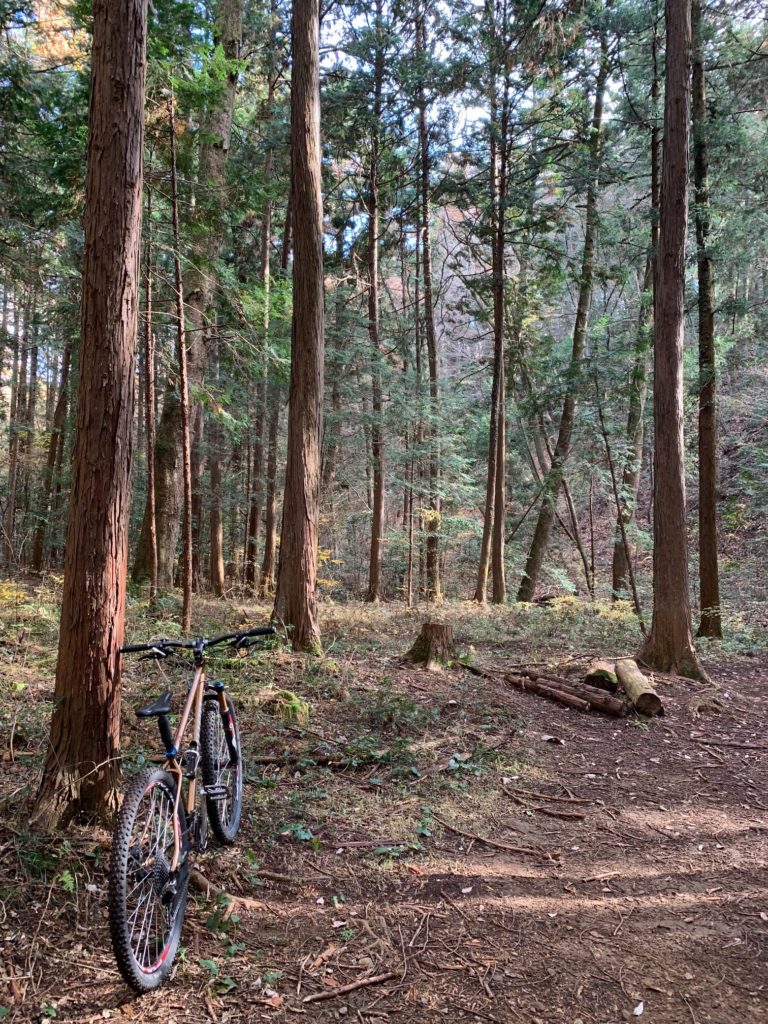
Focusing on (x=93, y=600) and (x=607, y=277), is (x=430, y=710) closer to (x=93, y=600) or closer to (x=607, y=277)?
(x=93, y=600)

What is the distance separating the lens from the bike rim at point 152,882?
7.86 feet

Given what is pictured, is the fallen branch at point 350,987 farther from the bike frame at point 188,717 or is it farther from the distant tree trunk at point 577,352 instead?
the distant tree trunk at point 577,352

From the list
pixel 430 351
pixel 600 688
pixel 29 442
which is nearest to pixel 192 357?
pixel 430 351

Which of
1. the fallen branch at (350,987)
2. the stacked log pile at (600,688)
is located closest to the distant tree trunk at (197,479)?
the stacked log pile at (600,688)

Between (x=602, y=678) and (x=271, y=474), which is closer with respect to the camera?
(x=602, y=678)

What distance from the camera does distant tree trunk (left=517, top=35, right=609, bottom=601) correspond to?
13.5m

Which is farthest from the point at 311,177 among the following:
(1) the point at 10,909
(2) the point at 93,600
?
(1) the point at 10,909

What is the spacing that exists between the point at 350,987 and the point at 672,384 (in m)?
8.30

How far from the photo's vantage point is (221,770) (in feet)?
12.2

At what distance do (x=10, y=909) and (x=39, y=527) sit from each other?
1815 centimetres

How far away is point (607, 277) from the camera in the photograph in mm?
14945

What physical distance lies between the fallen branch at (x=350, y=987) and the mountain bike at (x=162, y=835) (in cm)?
64

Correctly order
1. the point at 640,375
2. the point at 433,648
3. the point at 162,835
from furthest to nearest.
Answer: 1. the point at 640,375
2. the point at 433,648
3. the point at 162,835

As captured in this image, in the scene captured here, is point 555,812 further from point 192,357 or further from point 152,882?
point 192,357
